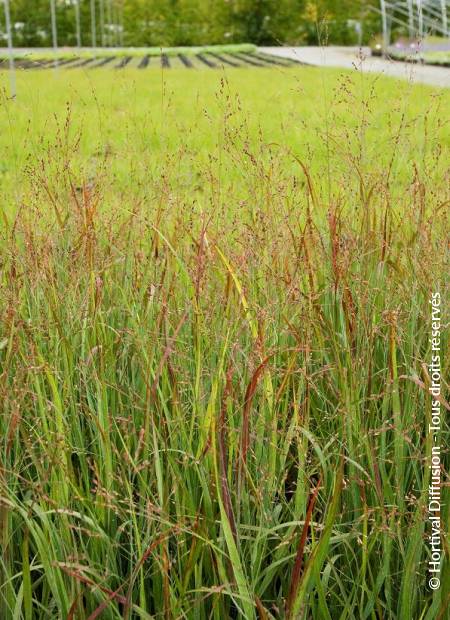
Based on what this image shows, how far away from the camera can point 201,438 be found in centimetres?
111

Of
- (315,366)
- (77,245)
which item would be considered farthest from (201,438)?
(77,245)

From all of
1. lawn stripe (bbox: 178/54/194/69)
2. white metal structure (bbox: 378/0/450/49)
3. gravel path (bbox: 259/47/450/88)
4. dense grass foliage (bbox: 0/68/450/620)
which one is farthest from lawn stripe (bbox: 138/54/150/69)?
dense grass foliage (bbox: 0/68/450/620)

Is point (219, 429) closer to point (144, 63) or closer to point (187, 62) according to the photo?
point (187, 62)

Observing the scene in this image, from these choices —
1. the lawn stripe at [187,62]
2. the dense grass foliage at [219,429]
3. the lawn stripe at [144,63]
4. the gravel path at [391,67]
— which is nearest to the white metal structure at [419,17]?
the gravel path at [391,67]

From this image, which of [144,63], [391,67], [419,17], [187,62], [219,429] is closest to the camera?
[219,429]

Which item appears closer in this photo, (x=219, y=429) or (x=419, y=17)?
(x=219, y=429)

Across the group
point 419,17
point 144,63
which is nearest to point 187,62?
point 144,63

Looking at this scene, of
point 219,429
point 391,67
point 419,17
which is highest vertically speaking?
point 419,17

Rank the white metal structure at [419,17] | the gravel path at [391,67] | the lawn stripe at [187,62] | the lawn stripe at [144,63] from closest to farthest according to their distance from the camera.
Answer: the gravel path at [391,67] < the white metal structure at [419,17] < the lawn stripe at [187,62] < the lawn stripe at [144,63]

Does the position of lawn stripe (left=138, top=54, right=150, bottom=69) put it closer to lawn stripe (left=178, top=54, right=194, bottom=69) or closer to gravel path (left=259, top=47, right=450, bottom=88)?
lawn stripe (left=178, top=54, right=194, bottom=69)

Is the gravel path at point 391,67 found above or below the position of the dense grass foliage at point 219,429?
above

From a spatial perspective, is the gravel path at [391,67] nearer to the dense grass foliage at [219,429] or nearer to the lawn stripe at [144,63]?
the dense grass foliage at [219,429]

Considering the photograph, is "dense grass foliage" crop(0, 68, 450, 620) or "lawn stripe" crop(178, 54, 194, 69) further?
"lawn stripe" crop(178, 54, 194, 69)

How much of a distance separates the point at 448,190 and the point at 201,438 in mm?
1031
